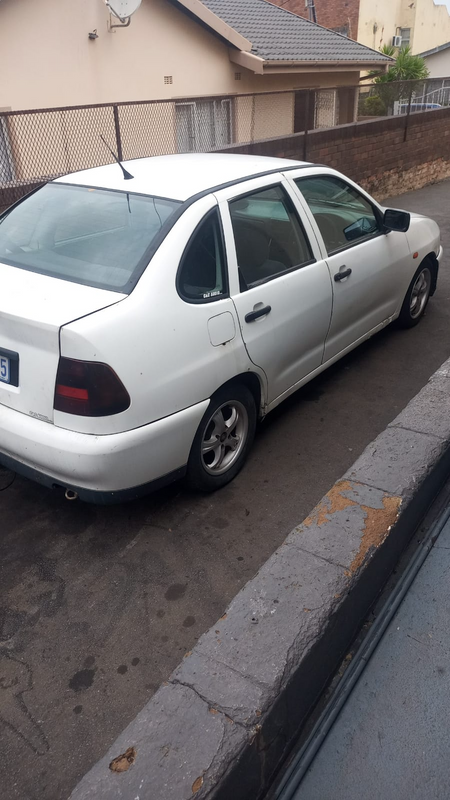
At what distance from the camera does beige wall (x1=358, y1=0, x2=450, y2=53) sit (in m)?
33.4

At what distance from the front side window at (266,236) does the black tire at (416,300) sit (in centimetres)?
182

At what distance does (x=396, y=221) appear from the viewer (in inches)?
189

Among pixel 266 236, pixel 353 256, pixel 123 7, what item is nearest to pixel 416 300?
pixel 353 256

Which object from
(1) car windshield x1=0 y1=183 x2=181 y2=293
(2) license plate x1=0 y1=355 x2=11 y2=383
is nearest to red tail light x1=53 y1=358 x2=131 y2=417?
(2) license plate x1=0 y1=355 x2=11 y2=383

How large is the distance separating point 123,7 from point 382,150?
517cm

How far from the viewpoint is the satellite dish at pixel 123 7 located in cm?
962

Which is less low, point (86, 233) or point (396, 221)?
point (86, 233)

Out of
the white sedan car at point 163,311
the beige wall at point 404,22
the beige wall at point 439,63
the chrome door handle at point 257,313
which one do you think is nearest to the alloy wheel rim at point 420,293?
the white sedan car at point 163,311

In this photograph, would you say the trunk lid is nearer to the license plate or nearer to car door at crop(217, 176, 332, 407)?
the license plate

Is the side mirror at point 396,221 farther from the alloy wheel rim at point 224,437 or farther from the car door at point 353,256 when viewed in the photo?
the alloy wheel rim at point 224,437

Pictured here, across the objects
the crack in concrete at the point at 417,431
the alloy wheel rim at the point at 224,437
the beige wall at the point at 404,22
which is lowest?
the alloy wheel rim at the point at 224,437

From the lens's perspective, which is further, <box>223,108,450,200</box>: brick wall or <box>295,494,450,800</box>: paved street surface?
<box>223,108,450,200</box>: brick wall

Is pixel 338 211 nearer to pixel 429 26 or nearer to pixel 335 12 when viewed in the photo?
pixel 335 12

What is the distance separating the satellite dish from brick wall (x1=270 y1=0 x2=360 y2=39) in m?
26.9
